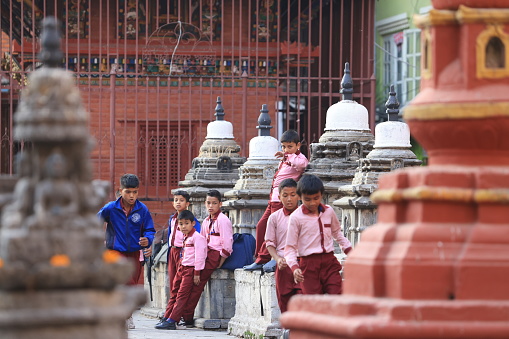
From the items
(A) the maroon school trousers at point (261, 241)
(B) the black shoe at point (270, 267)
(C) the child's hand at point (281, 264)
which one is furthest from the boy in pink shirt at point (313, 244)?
(A) the maroon school trousers at point (261, 241)

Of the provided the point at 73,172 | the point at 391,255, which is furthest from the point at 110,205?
the point at 73,172

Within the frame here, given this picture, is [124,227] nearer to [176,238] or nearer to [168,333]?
[168,333]

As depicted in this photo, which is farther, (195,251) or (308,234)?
(195,251)

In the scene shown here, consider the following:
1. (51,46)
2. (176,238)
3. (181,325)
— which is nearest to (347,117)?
(176,238)

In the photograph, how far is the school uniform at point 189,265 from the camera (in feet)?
49.8

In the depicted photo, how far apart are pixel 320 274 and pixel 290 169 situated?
3349mm

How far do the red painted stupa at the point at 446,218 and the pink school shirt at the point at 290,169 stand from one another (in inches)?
261

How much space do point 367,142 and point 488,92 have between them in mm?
8180

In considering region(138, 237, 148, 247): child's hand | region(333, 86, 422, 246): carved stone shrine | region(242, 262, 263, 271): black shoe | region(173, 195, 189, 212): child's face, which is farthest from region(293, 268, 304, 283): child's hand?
region(173, 195, 189, 212): child's face

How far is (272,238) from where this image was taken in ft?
37.8

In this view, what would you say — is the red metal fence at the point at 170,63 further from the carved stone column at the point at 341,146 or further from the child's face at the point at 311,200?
the child's face at the point at 311,200

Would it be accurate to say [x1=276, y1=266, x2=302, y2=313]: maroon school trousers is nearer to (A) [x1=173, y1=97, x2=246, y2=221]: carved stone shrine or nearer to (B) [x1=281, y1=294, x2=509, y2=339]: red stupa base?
(B) [x1=281, y1=294, x2=509, y2=339]: red stupa base

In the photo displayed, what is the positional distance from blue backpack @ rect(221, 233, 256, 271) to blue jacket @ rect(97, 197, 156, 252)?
1.69m

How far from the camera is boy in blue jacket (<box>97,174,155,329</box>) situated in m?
13.8
